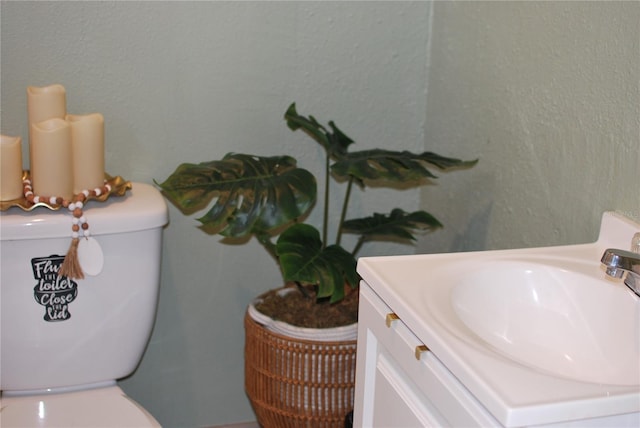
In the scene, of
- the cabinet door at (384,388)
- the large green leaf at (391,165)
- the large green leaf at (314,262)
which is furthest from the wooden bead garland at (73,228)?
the cabinet door at (384,388)

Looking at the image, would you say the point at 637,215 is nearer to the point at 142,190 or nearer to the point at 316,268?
the point at 316,268

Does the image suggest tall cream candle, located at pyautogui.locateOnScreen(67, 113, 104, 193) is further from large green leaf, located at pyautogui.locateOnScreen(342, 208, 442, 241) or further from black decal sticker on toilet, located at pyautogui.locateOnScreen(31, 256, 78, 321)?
large green leaf, located at pyautogui.locateOnScreen(342, 208, 442, 241)

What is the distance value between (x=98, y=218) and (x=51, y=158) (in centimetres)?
15

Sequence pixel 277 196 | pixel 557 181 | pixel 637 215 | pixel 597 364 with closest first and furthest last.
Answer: pixel 597 364
pixel 637 215
pixel 557 181
pixel 277 196

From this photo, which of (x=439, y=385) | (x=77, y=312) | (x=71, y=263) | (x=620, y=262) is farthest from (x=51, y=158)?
(x=620, y=262)

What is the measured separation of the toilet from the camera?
54.6 inches

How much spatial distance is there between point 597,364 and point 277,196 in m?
0.68

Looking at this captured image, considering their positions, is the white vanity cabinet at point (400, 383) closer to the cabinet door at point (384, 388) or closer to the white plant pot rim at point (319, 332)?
the cabinet door at point (384, 388)

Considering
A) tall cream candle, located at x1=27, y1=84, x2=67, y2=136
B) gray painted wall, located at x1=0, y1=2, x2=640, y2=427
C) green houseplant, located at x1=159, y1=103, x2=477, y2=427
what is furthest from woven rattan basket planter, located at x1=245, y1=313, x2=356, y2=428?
tall cream candle, located at x1=27, y1=84, x2=67, y2=136

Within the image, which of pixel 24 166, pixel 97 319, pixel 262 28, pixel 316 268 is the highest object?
pixel 262 28

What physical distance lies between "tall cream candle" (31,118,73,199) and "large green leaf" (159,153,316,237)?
190 millimetres

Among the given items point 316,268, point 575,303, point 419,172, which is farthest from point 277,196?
point 575,303

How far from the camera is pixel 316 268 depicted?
4.57 ft

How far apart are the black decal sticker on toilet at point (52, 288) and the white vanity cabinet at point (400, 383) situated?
2.15ft
